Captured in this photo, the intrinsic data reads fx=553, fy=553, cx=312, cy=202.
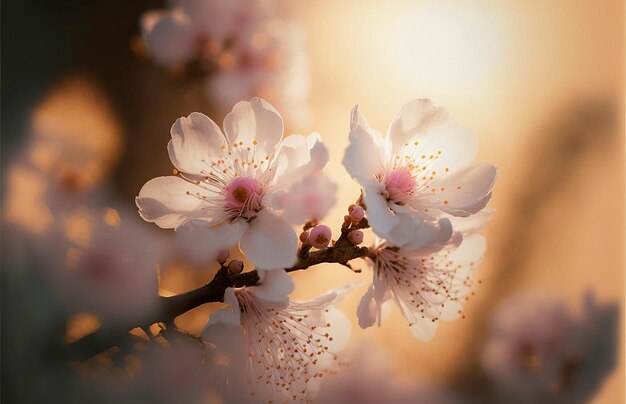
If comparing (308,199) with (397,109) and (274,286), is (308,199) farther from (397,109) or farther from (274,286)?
(397,109)

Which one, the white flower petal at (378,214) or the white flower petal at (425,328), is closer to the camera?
the white flower petal at (378,214)

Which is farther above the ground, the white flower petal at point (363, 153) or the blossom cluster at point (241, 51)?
the blossom cluster at point (241, 51)

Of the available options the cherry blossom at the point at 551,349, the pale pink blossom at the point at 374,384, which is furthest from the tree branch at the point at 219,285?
the cherry blossom at the point at 551,349

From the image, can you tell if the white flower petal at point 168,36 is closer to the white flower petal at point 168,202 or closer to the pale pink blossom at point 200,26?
the pale pink blossom at point 200,26

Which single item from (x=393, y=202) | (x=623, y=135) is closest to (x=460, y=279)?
(x=393, y=202)

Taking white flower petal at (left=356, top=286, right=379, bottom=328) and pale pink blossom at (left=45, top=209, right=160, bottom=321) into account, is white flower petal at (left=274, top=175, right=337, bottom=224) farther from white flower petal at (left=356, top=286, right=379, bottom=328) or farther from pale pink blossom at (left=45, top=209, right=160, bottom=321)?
pale pink blossom at (left=45, top=209, right=160, bottom=321)

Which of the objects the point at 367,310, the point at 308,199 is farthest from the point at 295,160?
the point at 367,310

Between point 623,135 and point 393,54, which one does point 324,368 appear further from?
point 623,135
